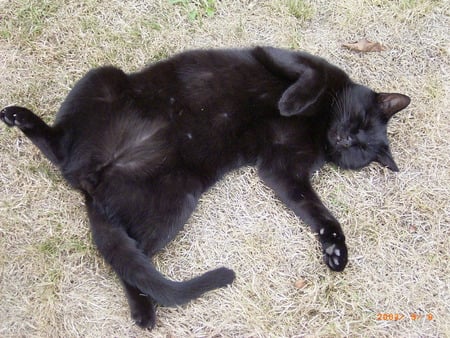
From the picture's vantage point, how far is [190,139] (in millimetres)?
2443

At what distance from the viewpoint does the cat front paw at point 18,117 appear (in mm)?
2205

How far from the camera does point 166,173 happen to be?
2381 millimetres

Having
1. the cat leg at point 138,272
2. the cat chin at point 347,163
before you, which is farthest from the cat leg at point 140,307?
the cat chin at point 347,163

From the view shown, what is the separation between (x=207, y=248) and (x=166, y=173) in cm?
46

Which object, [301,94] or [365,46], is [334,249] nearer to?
[301,94]

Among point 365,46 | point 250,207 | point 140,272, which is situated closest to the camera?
point 140,272

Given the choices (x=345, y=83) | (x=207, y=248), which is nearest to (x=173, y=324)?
(x=207, y=248)

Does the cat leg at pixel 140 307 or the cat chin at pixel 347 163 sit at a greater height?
the cat chin at pixel 347 163

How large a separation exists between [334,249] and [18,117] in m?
1.69

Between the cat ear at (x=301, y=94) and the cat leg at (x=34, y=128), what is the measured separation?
45.4 inches

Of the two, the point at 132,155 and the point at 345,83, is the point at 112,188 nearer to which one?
the point at 132,155

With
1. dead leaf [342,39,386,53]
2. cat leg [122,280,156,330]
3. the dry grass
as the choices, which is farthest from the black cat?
dead leaf [342,39,386,53]

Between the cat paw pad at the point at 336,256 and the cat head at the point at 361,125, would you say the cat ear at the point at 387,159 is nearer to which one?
the cat head at the point at 361,125

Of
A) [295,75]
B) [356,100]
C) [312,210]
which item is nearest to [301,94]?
[295,75]
